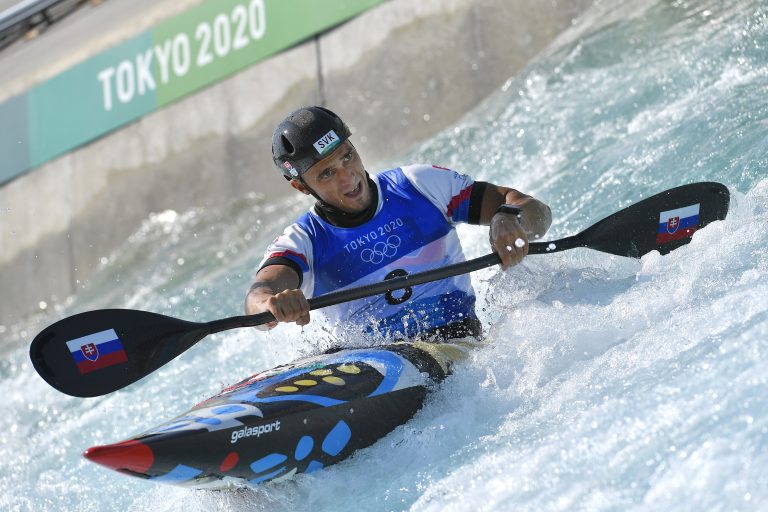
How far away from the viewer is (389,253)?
380cm

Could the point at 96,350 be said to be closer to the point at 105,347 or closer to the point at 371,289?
the point at 105,347

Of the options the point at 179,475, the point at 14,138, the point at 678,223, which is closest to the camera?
the point at 179,475

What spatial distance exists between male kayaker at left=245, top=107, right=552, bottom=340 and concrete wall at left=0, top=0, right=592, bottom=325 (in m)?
3.81

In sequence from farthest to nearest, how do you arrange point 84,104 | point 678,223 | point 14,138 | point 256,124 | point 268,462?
point 14,138 < point 84,104 < point 256,124 < point 678,223 < point 268,462

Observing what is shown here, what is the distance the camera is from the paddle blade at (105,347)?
144 inches

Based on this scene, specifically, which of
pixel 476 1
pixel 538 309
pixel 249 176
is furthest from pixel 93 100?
pixel 538 309

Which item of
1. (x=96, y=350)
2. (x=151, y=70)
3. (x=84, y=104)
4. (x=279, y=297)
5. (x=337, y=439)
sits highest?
(x=151, y=70)

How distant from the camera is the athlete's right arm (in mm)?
3402

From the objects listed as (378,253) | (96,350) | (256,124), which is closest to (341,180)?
(378,253)

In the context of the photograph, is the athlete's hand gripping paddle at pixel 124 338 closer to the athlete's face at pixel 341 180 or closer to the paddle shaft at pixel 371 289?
the paddle shaft at pixel 371 289

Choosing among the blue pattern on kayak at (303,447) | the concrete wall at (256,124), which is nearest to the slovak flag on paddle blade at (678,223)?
the blue pattern on kayak at (303,447)

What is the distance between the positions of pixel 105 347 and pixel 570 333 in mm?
1655

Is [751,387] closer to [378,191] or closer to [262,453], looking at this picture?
[262,453]

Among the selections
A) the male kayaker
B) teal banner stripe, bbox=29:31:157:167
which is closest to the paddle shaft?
the male kayaker
